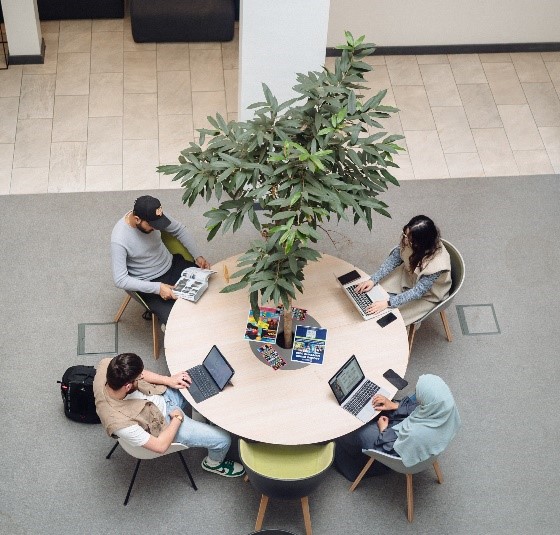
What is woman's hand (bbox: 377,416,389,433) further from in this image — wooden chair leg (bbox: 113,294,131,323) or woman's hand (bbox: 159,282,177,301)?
wooden chair leg (bbox: 113,294,131,323)

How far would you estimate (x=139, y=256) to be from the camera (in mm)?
5590

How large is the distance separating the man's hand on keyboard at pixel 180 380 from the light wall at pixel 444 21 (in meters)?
4.40

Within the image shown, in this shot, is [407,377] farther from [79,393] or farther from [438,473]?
[79,393]

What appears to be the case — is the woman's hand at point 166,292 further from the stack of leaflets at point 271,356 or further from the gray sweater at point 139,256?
the stack of leaflets at point 271,356

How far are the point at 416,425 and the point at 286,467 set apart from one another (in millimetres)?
770

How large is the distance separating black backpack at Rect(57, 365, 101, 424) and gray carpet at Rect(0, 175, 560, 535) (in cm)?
13

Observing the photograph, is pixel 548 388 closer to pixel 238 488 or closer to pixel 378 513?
pixel 378 513

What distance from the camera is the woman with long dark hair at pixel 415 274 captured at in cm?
536

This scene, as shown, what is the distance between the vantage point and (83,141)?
7.38 meters

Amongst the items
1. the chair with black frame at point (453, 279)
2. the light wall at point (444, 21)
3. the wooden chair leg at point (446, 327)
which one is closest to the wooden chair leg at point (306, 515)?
the chair with black frame at point (453, 279)

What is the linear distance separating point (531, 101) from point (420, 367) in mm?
3400

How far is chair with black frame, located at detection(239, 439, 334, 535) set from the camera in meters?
4.64

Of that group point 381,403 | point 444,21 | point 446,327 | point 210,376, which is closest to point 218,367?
point 210,376

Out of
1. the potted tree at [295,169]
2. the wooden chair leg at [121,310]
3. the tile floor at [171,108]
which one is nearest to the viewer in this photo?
the potted tree at [295,169]
